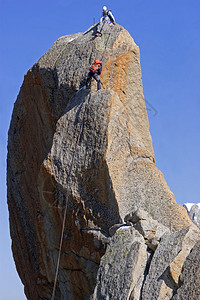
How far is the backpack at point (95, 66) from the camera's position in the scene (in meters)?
18.4

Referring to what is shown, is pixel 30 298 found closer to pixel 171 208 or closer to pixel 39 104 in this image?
pixel 39 104

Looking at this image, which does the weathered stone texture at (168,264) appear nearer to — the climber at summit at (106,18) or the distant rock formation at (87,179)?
the distant rock formation at (87,179)

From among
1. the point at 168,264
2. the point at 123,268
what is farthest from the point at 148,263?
the point at 168,264

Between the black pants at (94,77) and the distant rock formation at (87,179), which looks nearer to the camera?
the distant rock formation at (87,179)

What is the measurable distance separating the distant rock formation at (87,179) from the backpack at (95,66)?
0.73 meters

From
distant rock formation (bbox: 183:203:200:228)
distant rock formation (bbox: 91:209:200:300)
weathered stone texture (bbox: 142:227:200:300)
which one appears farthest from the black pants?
distant rock formation (bbox: 183:203:200:228)

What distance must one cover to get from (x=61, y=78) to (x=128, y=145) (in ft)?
13.5

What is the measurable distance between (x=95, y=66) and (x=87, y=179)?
3803mm

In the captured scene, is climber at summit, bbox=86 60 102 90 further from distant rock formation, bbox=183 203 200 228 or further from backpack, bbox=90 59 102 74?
distant rock formation, bbox=183 203 200 228

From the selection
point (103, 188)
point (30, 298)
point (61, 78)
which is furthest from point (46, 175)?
point (30, 298)

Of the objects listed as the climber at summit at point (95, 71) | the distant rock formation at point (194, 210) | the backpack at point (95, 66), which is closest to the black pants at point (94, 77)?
the climber at summit at point (95, 71)

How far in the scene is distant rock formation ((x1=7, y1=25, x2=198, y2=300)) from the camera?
14344 millimetres

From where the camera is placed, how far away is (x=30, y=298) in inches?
901

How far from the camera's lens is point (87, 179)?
17406 millimetres
